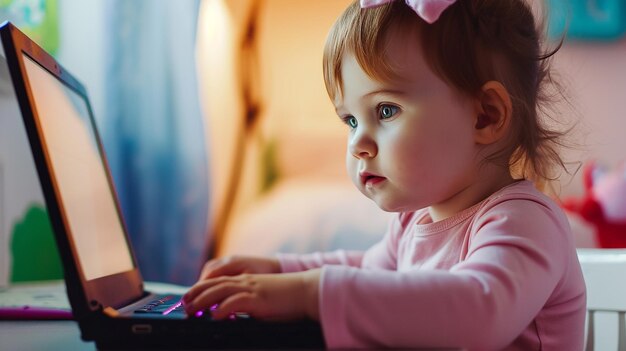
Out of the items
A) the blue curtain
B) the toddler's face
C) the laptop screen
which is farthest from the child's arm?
the blue curtain

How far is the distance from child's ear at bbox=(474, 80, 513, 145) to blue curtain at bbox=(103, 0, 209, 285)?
0.76m

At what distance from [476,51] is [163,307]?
1.33 feet

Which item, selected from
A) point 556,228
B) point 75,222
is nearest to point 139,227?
point 75,222

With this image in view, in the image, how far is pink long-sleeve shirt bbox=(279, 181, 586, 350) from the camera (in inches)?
18.0

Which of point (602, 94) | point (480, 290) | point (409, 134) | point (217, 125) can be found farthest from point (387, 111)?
point (602, 94)

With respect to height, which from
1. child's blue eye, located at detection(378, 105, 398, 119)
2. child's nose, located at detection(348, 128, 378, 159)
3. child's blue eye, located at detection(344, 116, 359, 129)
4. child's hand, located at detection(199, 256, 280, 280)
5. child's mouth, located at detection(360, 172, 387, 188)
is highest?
child's blue eye, located at detection(378, 105, 398, 119)

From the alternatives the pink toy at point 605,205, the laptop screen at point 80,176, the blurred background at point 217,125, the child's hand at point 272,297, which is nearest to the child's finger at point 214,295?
the child's hand at point 272,297

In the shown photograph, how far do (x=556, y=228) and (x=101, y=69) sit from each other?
1010 mm

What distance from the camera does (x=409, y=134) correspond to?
63 cm

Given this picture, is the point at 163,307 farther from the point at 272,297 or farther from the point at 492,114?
the point at 492,114

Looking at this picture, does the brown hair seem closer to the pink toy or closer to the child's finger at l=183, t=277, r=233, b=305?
the child's finger at l=183, t=277, r=233, b=305

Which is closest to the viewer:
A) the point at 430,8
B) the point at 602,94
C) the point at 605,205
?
the point at 430,8

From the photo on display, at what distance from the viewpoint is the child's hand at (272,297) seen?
47 centimetres

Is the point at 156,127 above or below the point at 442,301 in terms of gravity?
above
